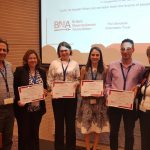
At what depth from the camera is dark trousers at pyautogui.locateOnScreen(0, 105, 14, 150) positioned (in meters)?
3.21

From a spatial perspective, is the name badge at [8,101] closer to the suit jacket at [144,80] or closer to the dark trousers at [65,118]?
the dark trousers at [65,118]

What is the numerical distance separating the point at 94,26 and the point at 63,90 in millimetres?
1369

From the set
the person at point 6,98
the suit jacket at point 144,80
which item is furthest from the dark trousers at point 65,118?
the suit jacket at point 144,80

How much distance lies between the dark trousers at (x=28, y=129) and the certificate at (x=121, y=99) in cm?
92

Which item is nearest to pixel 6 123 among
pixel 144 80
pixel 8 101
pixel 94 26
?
pixel 8 101

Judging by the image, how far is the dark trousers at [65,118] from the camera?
3.83m

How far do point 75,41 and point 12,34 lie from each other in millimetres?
1065

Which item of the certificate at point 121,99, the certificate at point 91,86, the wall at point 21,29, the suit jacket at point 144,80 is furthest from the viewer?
the wall at point 21,29

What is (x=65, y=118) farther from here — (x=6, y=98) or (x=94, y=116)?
(x=6, y=98)

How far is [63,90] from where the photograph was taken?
3.75 m

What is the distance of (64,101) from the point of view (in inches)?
151

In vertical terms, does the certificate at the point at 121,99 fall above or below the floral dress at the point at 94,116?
above

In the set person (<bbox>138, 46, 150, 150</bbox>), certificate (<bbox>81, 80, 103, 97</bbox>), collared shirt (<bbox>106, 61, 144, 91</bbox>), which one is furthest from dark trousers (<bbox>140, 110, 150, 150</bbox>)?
certificate (<bbox>81, 80, 103, 97</bbox>)

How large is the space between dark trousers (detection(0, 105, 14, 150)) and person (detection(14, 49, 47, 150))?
0.73 feet
